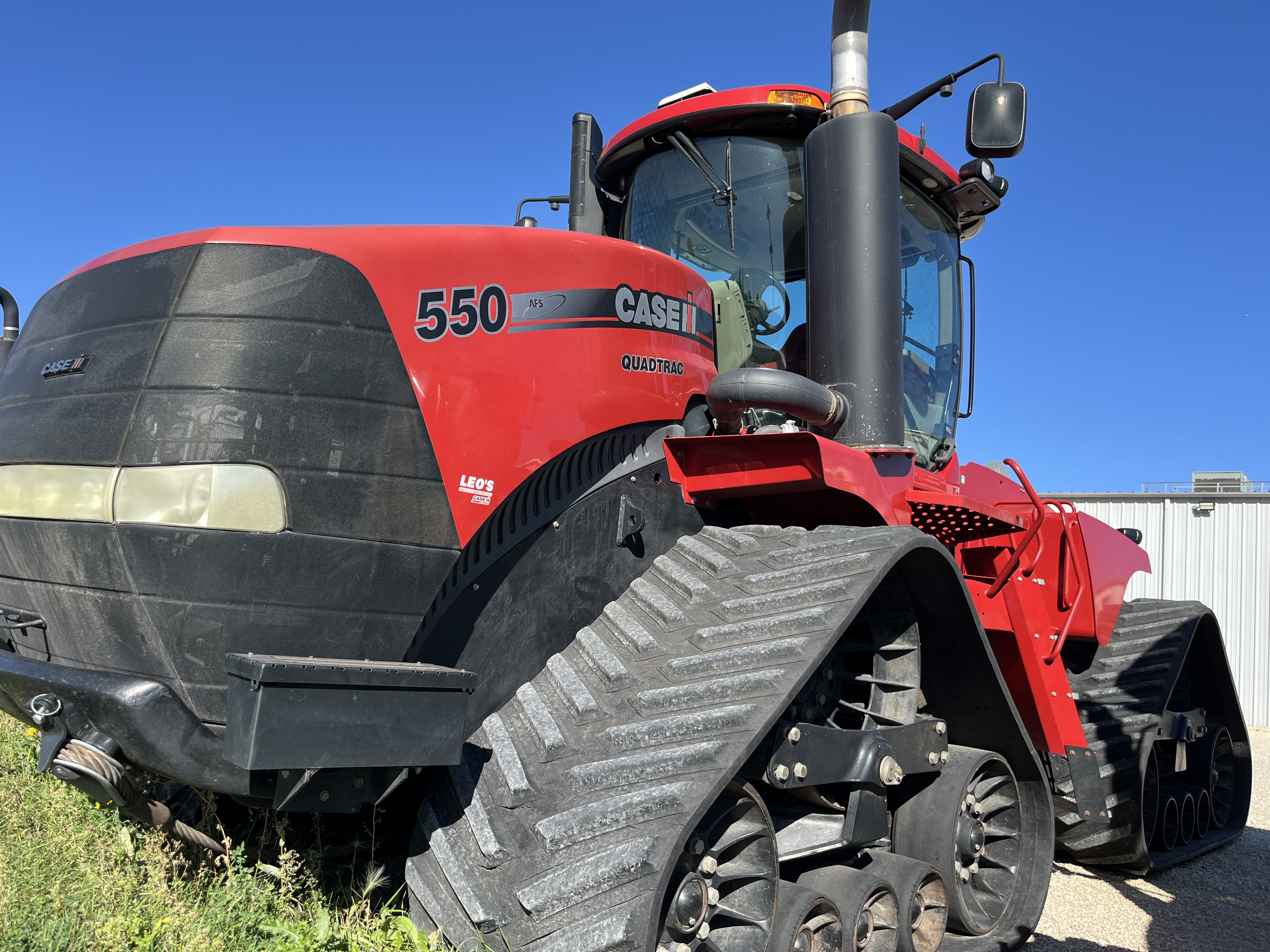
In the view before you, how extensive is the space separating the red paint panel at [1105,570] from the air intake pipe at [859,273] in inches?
95.9

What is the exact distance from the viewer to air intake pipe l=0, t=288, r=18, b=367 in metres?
3.65

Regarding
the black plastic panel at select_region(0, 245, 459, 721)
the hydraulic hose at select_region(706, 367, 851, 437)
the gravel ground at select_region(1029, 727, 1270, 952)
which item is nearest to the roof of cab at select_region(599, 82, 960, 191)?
the hydraulic hose at select_region(706, 367, 851, 437)

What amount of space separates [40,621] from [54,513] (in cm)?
29

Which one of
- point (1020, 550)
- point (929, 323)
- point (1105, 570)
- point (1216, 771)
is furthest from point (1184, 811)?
point (929, 323)

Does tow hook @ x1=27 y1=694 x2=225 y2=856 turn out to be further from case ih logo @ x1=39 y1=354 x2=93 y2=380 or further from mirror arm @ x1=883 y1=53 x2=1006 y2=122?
mirror arm @ x1=883 y1=53 x2=1006 y2=122

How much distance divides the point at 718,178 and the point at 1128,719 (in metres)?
3.47

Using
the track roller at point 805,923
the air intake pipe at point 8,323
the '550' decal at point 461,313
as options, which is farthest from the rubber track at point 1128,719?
the air intake pipe at point 8,323

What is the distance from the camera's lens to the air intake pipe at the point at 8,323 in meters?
3.65

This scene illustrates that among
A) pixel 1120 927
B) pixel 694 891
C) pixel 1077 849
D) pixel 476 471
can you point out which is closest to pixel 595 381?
pixel 476 471

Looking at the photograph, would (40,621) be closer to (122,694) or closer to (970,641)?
(122,694)

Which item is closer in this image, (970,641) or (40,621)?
(40,621)

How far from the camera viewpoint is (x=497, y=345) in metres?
2.47

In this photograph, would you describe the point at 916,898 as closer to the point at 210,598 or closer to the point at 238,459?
the point at 210,598

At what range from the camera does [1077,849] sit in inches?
191
